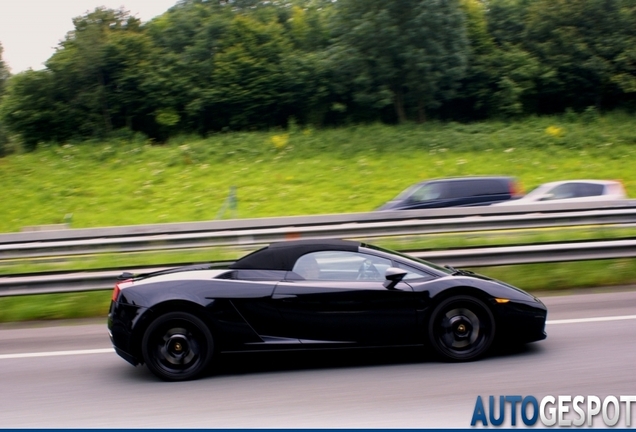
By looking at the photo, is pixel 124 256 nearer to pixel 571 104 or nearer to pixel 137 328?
pixel 137 328

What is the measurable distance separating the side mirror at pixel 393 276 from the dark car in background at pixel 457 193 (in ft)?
35.1

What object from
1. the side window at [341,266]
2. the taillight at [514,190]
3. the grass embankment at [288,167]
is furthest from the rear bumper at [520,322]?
the grass embankment at [288,167]

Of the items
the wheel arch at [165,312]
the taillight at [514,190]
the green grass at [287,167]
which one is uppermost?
the green grass at [287,167]

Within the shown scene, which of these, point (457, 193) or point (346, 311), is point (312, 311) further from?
point (457, 193)

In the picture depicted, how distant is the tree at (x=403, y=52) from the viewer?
115 feet

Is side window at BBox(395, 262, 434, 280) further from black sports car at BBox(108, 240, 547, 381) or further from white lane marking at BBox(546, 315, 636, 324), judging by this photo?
white lane marking at BBox(546, 315, 636, 324)

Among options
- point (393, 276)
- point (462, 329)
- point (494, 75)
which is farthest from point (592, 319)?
point (494, 75)

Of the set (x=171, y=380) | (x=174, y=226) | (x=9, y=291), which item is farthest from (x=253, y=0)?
(x=171, y=380)

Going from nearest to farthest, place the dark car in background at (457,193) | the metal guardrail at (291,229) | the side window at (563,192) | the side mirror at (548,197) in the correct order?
the metal guardrail at (291,229)
the side window at (563,192)
the side mirror at (548,197)
the dark car in background at (457,193)

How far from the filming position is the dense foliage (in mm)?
35031

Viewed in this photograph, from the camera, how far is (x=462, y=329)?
21.6 ft

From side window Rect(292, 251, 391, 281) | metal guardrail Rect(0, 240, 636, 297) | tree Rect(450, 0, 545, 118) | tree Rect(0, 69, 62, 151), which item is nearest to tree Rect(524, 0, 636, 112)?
tree Rect(450, 0, 545, 118)

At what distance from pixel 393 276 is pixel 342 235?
5.34 metres

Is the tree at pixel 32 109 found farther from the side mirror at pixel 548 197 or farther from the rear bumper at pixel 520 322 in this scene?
the rear bumper at pixel 520 322
